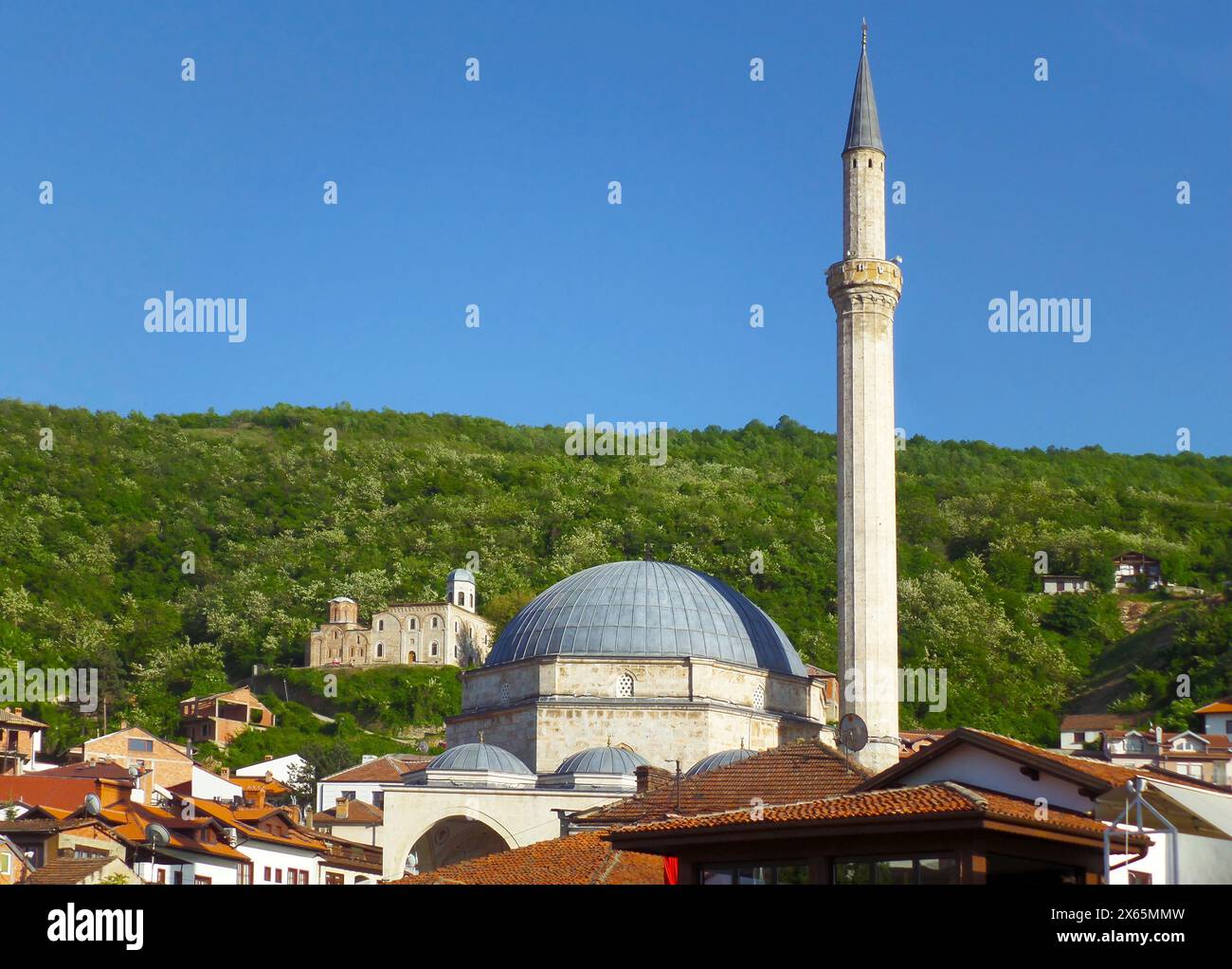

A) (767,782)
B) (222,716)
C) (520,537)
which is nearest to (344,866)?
(767,782)

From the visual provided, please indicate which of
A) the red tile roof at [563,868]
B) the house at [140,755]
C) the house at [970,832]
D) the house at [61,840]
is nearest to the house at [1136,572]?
the house at [140,755]

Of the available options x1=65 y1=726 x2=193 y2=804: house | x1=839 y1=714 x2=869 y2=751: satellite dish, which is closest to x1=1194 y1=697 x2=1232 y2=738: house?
x1=65 y1=726 x2=193 y2=804: house

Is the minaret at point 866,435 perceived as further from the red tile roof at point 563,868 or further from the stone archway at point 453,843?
the red tile roof at point 563,868

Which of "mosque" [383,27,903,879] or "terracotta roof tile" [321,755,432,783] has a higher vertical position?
"mosque" [383,27,903,879]

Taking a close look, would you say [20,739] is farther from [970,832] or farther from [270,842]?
[970,832]

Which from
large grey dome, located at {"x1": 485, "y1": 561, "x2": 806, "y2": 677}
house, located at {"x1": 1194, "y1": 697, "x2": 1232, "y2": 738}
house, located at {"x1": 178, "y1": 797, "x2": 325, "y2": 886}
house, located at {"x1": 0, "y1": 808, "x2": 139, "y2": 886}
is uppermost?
large grey dome, located at {"x1": 485, "y1": 561, "x2": 806, "y2": 677}

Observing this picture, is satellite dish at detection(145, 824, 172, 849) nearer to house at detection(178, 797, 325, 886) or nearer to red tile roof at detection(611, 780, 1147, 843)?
house at detection(178, 797, 325, 886)
